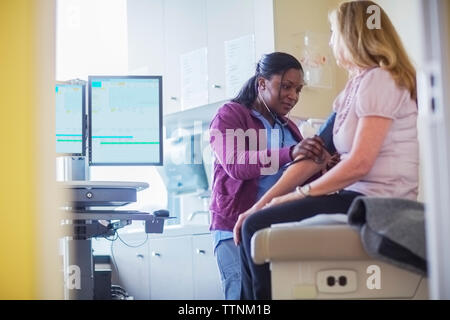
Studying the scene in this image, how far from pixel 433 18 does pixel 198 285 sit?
4.25 feet

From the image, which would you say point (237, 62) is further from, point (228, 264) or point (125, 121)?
point (228, 264)

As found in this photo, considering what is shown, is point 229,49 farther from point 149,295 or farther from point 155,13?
point 149,295

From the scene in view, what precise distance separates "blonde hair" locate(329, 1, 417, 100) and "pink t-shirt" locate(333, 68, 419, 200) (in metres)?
0.03

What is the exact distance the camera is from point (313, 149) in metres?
1.72

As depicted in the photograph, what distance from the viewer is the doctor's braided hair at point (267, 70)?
1999mm

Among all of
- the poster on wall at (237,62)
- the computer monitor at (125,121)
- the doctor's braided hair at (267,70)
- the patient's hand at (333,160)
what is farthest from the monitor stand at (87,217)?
the poster on wall at (237,62)

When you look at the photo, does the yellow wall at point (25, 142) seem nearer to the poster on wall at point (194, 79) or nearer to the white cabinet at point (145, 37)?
the white cabinet at point (145, 37)

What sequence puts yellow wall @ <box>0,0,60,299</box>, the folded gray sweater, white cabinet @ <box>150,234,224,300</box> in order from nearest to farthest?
1. the folded gray sweater
2. yellow wall @ <box>0,0,60,299</box>
3. white cabinet @ <box>150,234,224,300</box>

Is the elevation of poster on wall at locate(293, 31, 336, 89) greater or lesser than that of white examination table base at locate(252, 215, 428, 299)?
greater

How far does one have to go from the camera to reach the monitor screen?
2.35 meters

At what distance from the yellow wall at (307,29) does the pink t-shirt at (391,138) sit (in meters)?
0.41

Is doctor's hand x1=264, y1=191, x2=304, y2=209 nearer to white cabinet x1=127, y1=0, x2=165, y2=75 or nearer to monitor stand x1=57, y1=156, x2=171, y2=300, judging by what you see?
monitor stand x1=57, y1=156, x2=171, y2=300

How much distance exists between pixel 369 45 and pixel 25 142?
2.69ft

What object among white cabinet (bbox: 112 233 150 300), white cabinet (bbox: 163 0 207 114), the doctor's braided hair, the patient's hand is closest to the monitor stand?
the doctor's braided hair
